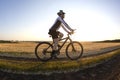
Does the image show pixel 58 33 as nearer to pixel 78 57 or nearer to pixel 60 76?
pixel 78 57

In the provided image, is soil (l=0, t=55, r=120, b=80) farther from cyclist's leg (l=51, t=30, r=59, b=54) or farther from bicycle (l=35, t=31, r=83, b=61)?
bicycle (l=35, t=31, r=83, b=61)

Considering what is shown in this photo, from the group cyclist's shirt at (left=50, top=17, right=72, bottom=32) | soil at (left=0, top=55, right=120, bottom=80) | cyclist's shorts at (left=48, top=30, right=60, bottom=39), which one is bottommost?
soil at (left=0, top=55, right=120, bottom=80)

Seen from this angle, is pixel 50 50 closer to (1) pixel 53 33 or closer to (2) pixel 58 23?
(1) pixel 53 33

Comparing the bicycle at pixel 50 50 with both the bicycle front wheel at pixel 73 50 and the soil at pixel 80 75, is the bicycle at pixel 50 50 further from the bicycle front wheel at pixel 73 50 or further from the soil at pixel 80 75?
the soil at pixel 80 75

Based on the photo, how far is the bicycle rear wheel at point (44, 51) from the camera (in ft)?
50.3

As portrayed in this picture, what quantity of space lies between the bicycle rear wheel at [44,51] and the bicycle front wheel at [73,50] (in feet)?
4.46

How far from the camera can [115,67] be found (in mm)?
13820

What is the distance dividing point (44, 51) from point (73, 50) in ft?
6.64

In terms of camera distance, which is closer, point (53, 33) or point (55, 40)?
point (53, 33)

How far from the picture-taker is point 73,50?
16.0m

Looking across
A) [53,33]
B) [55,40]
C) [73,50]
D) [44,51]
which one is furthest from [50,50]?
[73,50]

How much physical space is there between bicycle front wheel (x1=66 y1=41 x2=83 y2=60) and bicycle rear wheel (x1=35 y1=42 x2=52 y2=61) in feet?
4.46

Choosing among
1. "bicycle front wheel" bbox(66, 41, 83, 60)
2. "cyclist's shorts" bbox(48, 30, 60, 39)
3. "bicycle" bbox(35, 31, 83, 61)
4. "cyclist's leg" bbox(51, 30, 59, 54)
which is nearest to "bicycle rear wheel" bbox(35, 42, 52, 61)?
"bicycle" bbox(35, 31, 83, 61)

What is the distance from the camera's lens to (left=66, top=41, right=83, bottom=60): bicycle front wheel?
52.5ft
